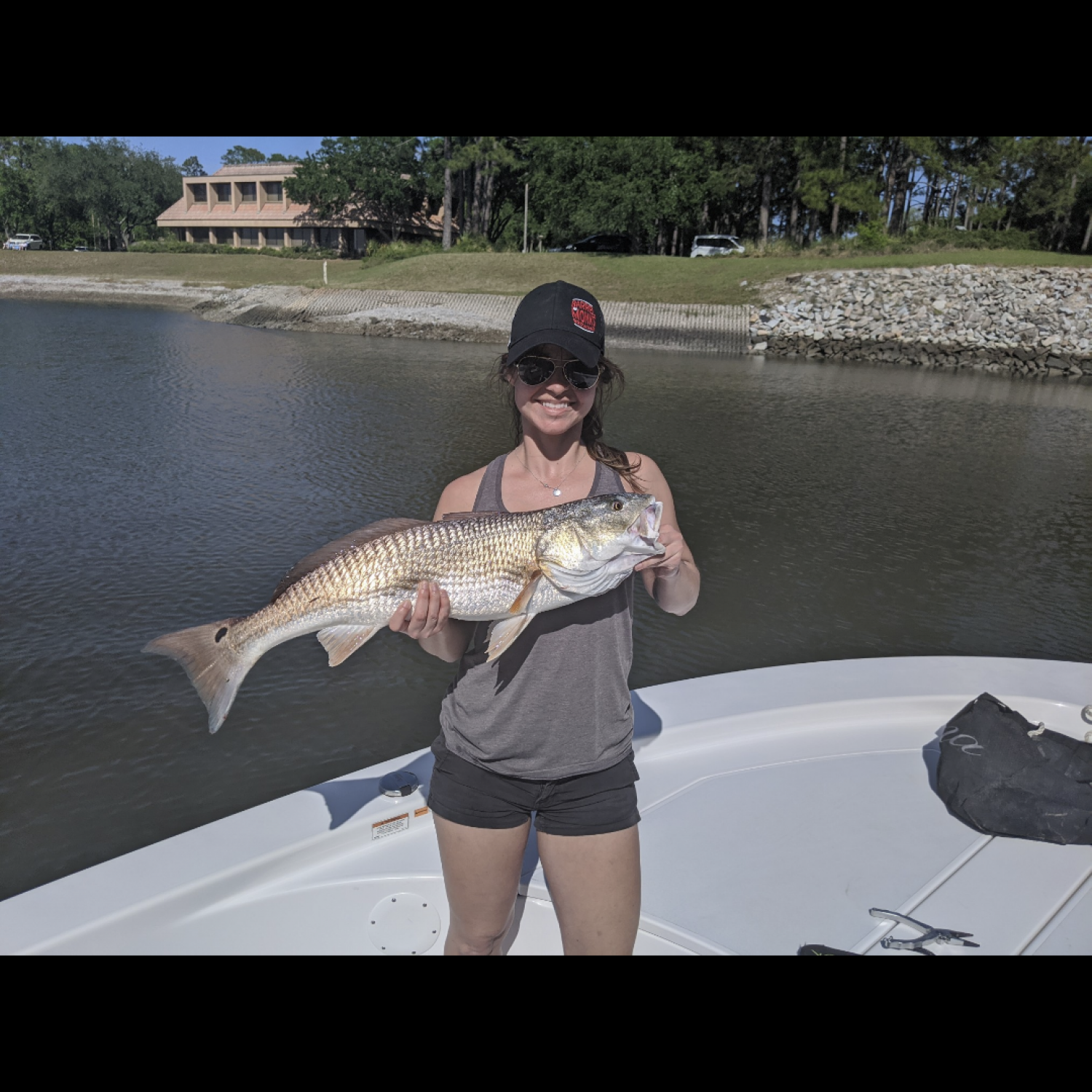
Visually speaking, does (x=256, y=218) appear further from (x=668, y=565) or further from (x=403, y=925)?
(x=668, y=565)

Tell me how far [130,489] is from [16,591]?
4.11 m

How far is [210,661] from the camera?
2.92 meters

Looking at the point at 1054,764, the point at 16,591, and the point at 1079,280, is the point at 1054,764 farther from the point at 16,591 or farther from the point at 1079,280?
the point at 1079,280

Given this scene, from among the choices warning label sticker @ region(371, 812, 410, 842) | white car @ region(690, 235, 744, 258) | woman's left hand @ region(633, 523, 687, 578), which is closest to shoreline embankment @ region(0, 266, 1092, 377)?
white car @ region(690, 235, 744, 258)

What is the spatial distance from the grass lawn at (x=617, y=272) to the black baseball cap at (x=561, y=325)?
38.2m

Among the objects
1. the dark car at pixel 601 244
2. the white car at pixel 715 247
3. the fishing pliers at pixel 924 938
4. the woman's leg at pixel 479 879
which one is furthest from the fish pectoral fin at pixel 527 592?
the dark car at pixel 601 244

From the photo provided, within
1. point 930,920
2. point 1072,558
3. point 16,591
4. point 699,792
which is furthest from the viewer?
point 1072,558

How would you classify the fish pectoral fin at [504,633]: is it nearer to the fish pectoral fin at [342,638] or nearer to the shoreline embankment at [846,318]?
the fish pectoral fin at [342,638]

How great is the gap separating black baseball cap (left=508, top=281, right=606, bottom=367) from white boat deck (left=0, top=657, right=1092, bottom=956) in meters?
2.19

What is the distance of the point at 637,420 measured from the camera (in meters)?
19.9

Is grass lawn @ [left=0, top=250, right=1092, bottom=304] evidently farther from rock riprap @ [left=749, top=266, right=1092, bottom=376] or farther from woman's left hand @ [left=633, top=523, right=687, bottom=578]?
woman's left hand @ [left=633, top=523, right=687, bottom=578]

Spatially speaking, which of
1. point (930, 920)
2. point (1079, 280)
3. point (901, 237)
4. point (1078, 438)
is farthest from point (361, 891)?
point (901, 237)

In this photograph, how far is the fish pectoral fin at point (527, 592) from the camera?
2.71 meters
